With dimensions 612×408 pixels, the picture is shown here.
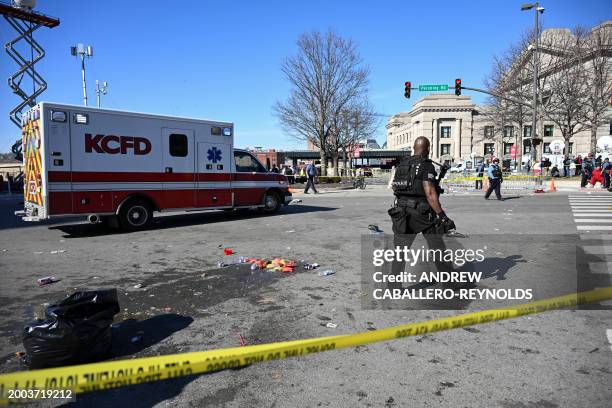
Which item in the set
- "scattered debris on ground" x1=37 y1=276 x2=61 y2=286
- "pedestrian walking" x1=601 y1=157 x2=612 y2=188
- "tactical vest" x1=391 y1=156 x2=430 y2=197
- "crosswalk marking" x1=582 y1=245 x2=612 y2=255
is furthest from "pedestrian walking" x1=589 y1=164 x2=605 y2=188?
"scattered debris on ground" x1=37 y1=276 x2=61 y2=286

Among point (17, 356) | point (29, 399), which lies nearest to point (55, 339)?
point (29, 399)

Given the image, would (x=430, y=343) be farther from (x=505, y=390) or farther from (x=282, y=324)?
(x=282, y=324)

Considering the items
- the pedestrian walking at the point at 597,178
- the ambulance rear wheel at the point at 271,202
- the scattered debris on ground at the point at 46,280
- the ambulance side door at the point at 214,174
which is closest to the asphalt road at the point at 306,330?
the scattered debris on ground at the point at 46,280

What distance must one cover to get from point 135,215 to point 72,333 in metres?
7.86

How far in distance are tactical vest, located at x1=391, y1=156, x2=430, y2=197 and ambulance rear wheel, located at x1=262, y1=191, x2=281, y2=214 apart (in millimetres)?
9125

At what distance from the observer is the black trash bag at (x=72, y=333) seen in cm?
302

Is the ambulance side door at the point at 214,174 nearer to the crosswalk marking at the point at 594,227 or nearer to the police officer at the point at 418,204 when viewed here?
the police officer at the point at 418,204

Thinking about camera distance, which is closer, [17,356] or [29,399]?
[29,399]

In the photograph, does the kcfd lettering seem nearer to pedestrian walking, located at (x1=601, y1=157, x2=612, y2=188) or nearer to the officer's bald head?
the officer's bald head

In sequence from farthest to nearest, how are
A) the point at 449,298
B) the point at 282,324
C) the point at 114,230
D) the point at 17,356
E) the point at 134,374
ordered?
1. the point at 114,230
2. the point at 449,298
3. the point at 282,324
4. the point at 17,356
5. the point at 134,374

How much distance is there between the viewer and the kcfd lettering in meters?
9.44

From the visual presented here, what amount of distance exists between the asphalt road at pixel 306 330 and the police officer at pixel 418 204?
908mm

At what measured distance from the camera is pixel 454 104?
99.4 meters

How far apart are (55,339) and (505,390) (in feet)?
11.1
